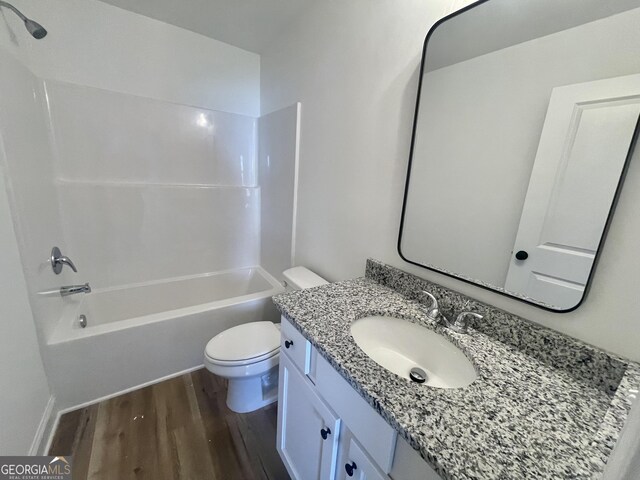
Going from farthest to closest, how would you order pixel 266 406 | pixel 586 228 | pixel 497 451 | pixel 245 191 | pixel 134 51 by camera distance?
pixel 245 191, pixel 134 51, pixel 266 406, pixel 586 228, pixel 497 451

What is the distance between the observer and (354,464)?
709 millimetres

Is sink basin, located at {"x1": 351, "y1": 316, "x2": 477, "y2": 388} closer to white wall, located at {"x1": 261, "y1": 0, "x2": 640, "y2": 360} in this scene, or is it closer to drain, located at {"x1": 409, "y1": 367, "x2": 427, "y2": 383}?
drain, located at {"x1": 409, "y1": 367, "x2": 427, "y2": 383}

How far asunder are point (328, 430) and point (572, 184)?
1.00 metres

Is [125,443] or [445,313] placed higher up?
[445,313]

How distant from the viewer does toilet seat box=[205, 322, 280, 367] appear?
4.47 feet

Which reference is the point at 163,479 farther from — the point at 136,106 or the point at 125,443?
the point at 136,106

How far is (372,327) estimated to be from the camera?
3.25 ft

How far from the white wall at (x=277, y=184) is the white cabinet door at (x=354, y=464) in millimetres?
1459

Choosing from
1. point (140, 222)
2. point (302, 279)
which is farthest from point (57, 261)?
point (302, 279)

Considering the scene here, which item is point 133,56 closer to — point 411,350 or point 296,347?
point 296,347

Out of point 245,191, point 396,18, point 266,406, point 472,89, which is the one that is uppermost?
point 396,18

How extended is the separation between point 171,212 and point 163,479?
1.79 m

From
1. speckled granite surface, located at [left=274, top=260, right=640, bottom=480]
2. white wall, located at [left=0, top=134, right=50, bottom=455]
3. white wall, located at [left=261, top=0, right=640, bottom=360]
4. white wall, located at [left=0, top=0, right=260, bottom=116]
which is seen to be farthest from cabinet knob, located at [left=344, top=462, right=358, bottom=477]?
white wall, located at [left=0, top=0, right=260, bottom=116]

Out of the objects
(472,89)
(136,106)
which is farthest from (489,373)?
(136,106)
